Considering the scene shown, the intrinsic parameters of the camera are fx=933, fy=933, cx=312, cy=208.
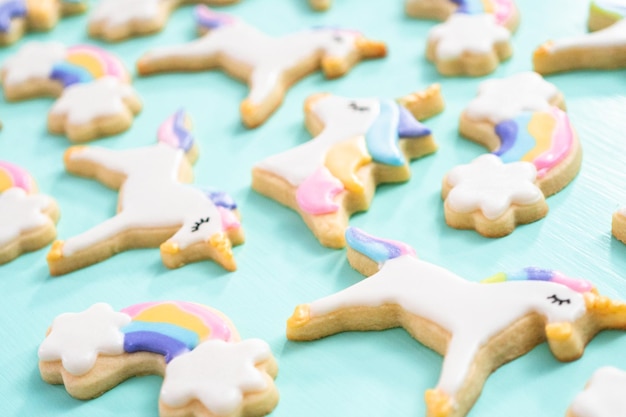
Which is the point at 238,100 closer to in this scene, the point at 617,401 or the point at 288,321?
the point at 288,321

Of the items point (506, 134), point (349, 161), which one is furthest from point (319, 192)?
point (506, 134)

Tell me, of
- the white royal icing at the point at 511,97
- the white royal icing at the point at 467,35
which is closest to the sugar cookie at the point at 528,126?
the white royal icing at the point at 511,97

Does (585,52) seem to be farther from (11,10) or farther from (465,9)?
(11,10)

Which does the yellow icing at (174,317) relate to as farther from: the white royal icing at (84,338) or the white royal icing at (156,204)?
the white royal icing at (156,204)

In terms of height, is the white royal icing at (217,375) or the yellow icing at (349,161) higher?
the yellow icing at (349,161)

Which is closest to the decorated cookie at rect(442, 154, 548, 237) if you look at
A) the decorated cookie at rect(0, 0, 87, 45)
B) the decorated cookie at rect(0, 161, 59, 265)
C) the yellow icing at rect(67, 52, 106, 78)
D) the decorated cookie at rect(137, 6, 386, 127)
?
the decorated cookie at rect(137, 6, 386, 127)
